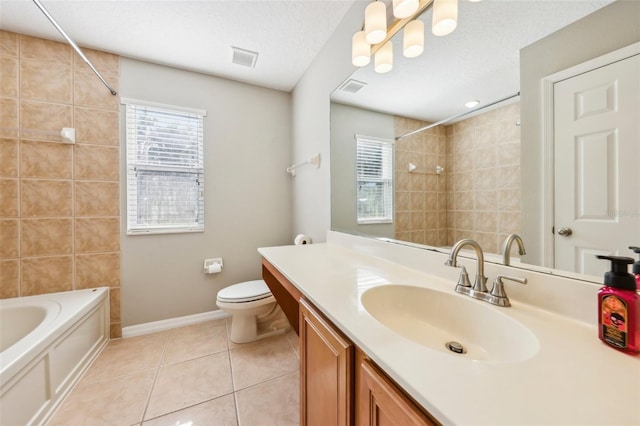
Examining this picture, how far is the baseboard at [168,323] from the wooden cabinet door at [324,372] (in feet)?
5.39

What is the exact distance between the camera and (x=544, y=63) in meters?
0.69

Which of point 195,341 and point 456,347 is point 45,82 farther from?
point 456,347

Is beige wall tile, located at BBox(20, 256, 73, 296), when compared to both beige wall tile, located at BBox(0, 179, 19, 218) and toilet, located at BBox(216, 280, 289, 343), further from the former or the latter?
toilet, located at BBox(216, 280, 289, 343)

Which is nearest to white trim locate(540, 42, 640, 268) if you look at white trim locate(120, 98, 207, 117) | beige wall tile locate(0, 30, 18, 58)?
white trim locate(120, 98, 207, 117)

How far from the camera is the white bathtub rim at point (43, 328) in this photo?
1.02 meters

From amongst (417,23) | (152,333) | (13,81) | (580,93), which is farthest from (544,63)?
(13,81)

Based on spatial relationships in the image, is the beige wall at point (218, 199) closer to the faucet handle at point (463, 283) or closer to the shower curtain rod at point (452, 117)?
the shower curtain rod at point (452, 117)

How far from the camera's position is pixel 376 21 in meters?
1.13

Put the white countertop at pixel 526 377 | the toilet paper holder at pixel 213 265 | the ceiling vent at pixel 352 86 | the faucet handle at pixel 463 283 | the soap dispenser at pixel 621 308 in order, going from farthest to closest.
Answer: the toilet paper holder at pixel 213 265
the ceiling vent at pixel 352 86
the faucet handle at pixel 463 283
the soap dispenser at pixel 621 308
the white countertop at pixel 526 377

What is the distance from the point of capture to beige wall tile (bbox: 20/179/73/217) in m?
1.73

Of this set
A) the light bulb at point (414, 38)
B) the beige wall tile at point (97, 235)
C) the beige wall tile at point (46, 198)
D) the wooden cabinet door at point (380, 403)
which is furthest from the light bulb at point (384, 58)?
the beige wall tile at point (46, 198)

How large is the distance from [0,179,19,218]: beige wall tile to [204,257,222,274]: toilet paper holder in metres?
1.35

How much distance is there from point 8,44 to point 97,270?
1758 mm

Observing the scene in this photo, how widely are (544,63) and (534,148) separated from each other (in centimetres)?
25
